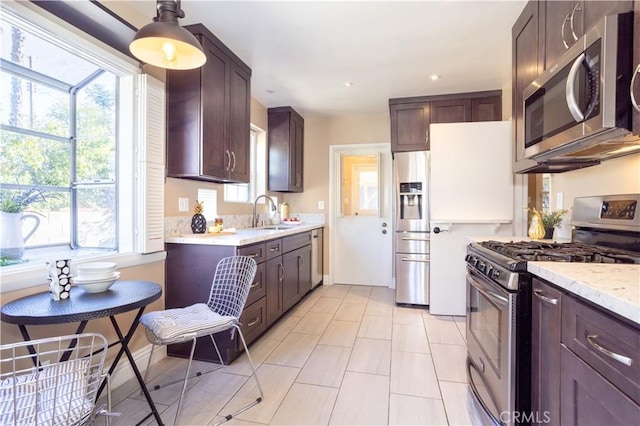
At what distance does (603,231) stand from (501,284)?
75 centimetres

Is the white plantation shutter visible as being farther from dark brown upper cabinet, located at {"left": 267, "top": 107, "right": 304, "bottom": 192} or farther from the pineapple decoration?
dark brown upper cabinet, located at {"left": 267, "top": 107, "right": 304, "bottom": 192}

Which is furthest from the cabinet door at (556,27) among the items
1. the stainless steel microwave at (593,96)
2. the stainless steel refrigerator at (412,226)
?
the stainless steel refrigerator at (412,226)

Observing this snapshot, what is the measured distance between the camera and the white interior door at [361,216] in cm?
462

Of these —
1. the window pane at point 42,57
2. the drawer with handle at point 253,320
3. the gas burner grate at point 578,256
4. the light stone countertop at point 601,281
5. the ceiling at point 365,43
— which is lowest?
the drawer with handle at point 253,320

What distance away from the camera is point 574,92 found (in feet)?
4.23

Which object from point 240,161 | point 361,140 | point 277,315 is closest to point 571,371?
point 277,315

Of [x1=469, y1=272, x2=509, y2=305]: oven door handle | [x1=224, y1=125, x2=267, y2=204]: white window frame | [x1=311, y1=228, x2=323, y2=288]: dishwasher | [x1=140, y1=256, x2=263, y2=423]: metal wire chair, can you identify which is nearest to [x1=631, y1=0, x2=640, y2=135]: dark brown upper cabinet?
[x1=469, y1=272, x2=509, y2=305]: oven door handle

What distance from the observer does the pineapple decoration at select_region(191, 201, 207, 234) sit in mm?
2658

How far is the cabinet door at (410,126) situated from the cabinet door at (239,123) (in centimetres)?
184

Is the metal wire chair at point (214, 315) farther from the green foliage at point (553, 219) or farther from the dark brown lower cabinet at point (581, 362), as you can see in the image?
the green foliage at point (553, 219)

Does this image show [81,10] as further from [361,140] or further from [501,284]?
[361,140]

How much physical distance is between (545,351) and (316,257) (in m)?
3.35

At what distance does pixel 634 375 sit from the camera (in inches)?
29.6

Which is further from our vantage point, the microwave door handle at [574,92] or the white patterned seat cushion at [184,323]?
the white patterned seat cushion at [184,323]
